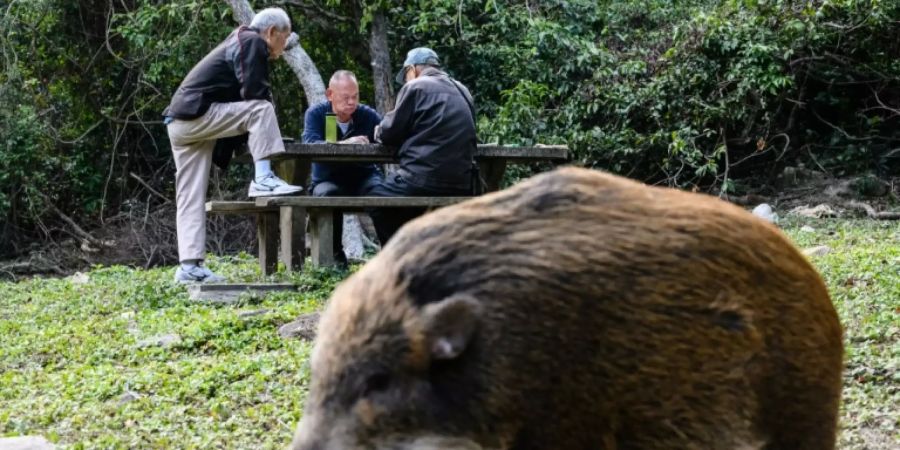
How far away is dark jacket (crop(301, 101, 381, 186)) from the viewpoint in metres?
8.88

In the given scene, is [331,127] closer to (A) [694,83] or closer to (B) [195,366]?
(B) [195,366]

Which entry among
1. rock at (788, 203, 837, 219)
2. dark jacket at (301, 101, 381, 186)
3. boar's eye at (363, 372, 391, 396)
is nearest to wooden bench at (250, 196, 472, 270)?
dark jacket at (301, 101, 381, 186)

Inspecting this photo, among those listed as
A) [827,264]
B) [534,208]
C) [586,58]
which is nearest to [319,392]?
[534,208]

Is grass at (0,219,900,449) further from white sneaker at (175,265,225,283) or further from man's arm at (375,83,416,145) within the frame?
man's arm at (375,83,416,145)

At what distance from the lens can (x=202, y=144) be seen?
28.0ft

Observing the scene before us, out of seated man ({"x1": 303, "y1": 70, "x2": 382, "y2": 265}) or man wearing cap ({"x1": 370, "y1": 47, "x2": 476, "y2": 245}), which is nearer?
man wearing cap ({"x1": 370, "y1": 47, "x2": 476, "y2": 245})

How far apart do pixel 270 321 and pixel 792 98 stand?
974cm

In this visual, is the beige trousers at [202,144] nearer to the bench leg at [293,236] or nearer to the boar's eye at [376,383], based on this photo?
the bench leg at [293,236]

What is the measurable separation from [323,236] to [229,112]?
1185 millimetres

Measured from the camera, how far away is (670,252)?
2359 millimetres

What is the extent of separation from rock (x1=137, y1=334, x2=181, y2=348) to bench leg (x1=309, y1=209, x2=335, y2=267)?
194 cm

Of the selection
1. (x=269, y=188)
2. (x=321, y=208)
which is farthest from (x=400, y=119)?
(x=269, y=188)

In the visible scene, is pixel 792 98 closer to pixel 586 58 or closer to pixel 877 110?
pixel 877 110

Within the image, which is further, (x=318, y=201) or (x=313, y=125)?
(x=313, y=125)
